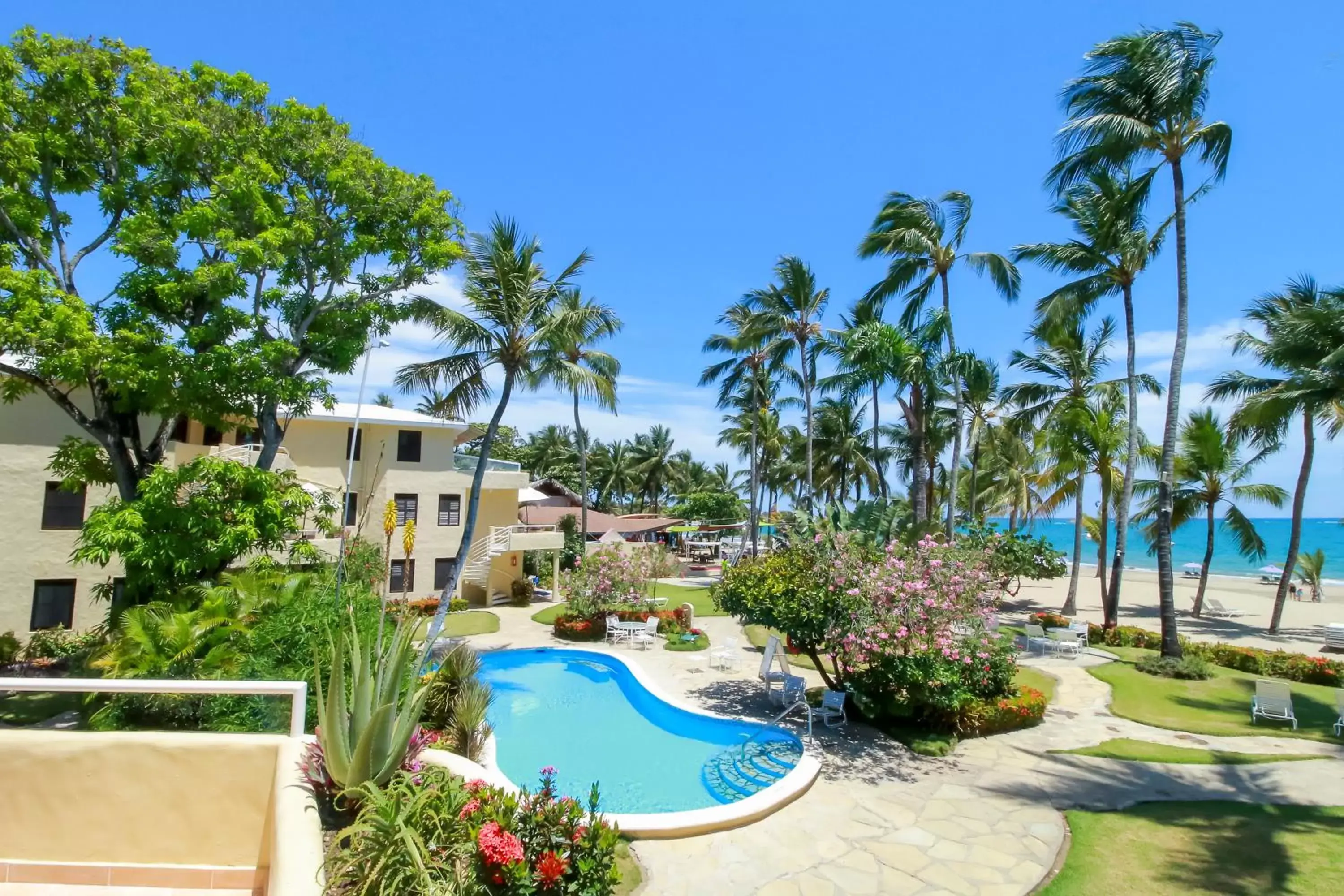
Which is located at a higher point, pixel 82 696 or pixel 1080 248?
pixel 1080 248

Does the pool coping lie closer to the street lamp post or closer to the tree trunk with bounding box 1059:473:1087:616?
the street lamp post

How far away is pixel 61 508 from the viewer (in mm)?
16688

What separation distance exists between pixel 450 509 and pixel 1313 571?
50.8 metres

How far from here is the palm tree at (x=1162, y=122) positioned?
650 inches

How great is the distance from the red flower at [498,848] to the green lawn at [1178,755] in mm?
10019

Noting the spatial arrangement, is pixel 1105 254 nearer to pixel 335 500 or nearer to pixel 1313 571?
pixel 335 500

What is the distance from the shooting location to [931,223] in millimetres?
23172

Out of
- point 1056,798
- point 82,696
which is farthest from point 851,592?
point 82,696

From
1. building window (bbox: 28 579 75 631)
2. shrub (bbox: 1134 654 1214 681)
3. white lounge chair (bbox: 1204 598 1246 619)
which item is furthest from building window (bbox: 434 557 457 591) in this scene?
white lounge chair (bbox: 1204 598 1246 619)

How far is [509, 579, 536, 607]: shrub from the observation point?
95.5 feet

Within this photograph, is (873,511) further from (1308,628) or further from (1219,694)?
(1308,628)

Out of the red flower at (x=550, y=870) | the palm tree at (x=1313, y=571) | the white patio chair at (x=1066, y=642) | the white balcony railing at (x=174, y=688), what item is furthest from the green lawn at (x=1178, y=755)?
the palm tree at (x=1313, y=571)

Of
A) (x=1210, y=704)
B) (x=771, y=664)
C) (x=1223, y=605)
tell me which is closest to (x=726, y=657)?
(x=771, y=664)

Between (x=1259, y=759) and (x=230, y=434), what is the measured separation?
27.8 metres
